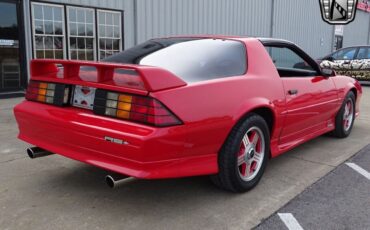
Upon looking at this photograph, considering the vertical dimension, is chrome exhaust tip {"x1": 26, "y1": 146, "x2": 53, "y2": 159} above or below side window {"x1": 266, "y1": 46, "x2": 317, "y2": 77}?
below

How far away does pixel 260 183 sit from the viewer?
3498 millimetres

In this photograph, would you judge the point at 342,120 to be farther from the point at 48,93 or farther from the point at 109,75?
the point at 48,93

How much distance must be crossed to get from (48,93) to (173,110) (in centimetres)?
123

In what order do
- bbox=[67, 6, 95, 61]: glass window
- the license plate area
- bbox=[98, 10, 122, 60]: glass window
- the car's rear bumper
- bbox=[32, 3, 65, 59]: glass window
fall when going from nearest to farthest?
the car's rear bumper, the license plate area, bbox=[32, 3, 65, 59]: glass window, bbox=[67, 6, 95, 61]: glass window, bbox=[98, 10, 122, 60]: glass window

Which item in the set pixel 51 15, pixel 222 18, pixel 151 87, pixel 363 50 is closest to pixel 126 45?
pixel 51 15

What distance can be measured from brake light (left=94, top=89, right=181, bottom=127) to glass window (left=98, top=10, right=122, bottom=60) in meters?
7.82

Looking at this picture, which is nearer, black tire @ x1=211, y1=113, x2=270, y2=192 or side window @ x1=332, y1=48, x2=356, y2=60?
black tire @ x1=211, y1=113, x2=270, y2=192

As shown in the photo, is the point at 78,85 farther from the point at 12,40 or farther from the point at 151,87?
the point at 12,40

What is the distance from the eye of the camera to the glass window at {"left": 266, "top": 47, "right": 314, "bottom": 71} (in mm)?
4406

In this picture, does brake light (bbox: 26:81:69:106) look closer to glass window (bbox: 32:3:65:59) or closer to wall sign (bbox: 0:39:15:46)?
wall sign (bbox: 0:39:15:46)

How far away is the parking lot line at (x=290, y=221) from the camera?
2.68 metres

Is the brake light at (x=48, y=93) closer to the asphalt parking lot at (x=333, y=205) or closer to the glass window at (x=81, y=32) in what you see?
the asphalt parking lot at (x=333, y=205)

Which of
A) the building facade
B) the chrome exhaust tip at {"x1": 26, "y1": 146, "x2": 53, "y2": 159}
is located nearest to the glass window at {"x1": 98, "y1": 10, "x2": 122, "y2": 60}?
the building facade

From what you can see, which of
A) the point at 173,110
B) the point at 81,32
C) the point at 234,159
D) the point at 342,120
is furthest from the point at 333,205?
the point at 81,32
